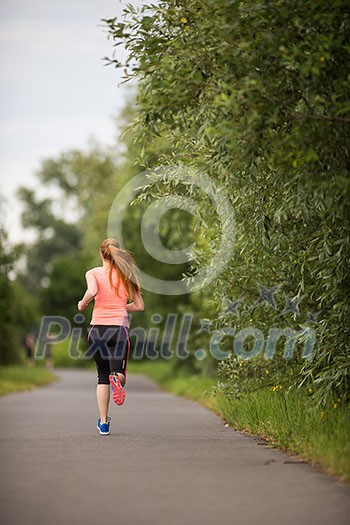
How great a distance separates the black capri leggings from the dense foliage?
166 centimetres

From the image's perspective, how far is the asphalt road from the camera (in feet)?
19.3

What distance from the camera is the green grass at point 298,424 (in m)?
7.73

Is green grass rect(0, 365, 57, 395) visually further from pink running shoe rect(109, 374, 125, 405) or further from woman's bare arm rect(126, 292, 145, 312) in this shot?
pink running shoe rect(109, 374, 125, 405)

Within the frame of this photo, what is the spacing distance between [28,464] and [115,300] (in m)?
3.01

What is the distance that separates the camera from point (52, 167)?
84438mm

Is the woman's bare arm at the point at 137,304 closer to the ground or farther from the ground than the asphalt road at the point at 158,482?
farther from the ground

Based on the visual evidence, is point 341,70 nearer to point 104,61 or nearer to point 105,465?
point 104,61

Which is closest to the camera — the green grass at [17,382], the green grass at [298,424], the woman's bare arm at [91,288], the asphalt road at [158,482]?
the asphalt road at [158,482]

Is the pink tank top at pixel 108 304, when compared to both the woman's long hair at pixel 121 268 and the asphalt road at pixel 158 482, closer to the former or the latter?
the woman's long hair at pixel 121 268

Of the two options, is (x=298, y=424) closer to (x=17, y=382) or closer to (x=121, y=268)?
(x=121, y=268)

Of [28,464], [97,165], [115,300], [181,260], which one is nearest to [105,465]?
[28,464]

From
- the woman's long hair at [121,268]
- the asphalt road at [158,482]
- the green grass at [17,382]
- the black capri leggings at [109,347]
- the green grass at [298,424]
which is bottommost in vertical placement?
the green grass at [17,382]

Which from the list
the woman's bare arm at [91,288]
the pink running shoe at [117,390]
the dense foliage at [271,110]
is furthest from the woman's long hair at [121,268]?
the pink running shoe at [117,390]

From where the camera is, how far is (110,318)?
1068 cm
